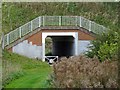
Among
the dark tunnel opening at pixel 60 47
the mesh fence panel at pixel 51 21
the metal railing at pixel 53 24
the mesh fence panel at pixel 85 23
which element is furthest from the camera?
the dark tunnel opening at pixel 60 47

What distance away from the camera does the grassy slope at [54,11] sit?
22892mm

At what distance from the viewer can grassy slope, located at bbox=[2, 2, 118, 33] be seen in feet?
75.1

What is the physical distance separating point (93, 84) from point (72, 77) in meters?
0.49

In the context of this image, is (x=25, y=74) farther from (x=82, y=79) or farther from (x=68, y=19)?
(x=68, y=19)

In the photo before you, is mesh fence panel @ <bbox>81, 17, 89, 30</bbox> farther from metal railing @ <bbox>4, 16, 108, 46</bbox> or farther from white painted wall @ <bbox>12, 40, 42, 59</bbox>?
white painted wall @ <bbox>12, 40, 42, 59</bbox>

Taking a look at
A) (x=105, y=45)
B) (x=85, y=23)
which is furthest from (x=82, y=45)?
(x=105, y=45)

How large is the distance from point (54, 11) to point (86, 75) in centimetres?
1520

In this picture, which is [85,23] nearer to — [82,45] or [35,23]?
[82,45]

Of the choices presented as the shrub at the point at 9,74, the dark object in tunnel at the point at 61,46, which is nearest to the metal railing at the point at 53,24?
the dark object in tunnel at the point at 61,46

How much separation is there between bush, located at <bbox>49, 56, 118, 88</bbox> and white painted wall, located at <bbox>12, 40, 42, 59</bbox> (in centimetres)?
1152

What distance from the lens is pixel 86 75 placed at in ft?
29.1

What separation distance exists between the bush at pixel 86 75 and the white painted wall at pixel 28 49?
37.8ft

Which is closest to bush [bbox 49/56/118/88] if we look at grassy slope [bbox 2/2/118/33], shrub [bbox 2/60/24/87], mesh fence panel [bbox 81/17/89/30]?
shrub [bbox 2/60/24/87]

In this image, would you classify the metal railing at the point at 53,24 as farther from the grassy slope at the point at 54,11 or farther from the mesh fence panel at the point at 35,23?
the grassy slope at the point at 54,11
